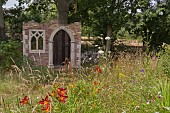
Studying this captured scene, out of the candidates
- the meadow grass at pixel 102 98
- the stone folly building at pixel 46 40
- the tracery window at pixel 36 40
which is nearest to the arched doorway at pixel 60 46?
the stone folly building at pixel 46 40

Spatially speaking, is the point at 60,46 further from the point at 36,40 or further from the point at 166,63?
the point at 166,63

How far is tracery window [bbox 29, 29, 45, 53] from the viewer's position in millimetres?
10003

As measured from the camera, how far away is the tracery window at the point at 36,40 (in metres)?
10.0

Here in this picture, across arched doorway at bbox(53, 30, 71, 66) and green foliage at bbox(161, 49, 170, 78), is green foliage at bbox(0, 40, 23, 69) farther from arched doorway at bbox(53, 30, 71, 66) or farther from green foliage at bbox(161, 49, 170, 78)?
green foliage at bbox(161, 49, 170, 78)

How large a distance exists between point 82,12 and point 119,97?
1180 cm

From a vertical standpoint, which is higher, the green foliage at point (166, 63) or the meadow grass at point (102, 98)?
the green foliage at point (166, 63)

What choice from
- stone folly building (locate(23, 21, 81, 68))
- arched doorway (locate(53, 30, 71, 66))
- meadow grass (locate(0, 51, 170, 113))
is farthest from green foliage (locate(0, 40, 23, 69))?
meadow grass (locate(0, 51, 170, 113))

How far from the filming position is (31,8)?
1528 cm

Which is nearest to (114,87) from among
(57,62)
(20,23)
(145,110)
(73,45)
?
(145,110)

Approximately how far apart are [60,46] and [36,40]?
1151mm

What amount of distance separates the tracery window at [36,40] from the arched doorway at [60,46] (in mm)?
646

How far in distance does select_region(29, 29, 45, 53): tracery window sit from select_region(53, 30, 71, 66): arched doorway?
25.4 inches

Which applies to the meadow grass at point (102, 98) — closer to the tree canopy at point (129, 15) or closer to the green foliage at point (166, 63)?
the green foliage at point (166, 63)

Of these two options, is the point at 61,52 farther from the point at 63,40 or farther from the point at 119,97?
the point at 119,97
